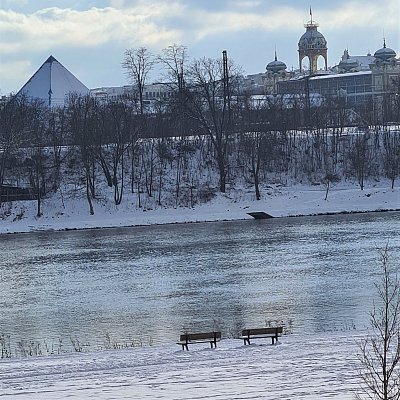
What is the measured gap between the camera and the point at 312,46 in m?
158

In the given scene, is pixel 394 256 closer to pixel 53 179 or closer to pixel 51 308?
pixel 51 308

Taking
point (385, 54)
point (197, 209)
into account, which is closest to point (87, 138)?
point (197, 209)

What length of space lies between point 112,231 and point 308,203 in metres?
13.5

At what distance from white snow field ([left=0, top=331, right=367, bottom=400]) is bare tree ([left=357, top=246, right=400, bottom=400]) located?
0.30m

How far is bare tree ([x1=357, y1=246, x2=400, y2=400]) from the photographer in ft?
39.4

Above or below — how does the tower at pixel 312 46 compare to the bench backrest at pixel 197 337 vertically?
above

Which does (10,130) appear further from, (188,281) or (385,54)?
(385,54)

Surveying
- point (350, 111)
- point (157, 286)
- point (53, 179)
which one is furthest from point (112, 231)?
point (350, 111)

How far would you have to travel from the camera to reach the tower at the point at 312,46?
158 m

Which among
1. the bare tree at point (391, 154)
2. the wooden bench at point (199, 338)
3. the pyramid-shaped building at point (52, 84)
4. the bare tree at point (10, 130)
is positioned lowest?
the wooden bench at point (199, 338)

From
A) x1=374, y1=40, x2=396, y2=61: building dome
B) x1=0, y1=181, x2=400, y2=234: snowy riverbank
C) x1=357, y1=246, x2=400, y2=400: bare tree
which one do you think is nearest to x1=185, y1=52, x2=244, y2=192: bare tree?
x1=0, y1=181, x2=400, y2=234: snowy riverbank

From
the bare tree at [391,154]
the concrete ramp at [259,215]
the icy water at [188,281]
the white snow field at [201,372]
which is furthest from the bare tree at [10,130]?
the white snow field at [201,372]

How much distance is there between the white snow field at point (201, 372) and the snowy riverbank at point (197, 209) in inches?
1445

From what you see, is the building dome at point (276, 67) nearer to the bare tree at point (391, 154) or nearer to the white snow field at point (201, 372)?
the bare tree at point (391, 154)
